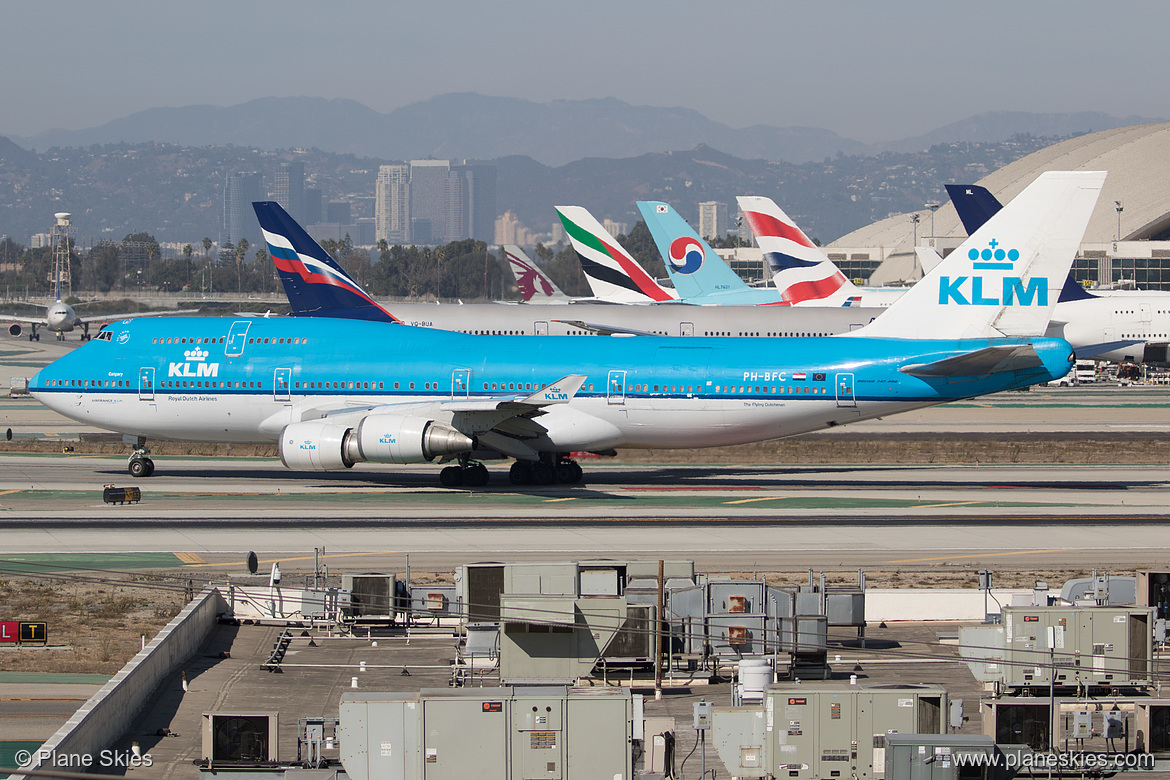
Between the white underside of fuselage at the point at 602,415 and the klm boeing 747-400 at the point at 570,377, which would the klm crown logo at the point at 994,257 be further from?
the white underside of fuselage at the point at 602,415

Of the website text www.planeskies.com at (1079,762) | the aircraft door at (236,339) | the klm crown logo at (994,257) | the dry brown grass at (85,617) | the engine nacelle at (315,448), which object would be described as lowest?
the website text www.planeskies.com at (1079,762)

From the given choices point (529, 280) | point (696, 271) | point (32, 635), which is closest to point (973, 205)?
point (696, 271)

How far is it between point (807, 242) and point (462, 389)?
49350 mm

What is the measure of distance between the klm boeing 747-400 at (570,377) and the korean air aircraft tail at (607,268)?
48850mm

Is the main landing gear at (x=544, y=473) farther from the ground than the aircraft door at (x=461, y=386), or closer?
closer

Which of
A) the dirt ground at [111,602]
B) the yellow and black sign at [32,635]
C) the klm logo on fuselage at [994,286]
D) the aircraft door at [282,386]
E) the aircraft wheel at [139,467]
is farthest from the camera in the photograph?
the aircraft wheel at [139,467]

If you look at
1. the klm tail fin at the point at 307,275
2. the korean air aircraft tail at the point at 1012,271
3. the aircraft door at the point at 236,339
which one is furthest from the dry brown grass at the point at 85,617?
the klm tail fin at the point at 307,275

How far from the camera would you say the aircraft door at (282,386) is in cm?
4834

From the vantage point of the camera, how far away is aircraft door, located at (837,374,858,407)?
46.8 meters

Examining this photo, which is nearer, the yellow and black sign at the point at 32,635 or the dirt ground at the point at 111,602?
the dirt ground at the point at 111,602

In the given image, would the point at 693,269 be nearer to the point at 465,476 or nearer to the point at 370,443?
the point at 465,476

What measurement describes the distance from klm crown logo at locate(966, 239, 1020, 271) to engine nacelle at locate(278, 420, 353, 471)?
916 inches

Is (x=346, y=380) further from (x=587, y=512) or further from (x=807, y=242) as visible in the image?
(x=807, y=242)

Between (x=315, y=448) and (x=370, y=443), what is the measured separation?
194 centimetres
